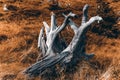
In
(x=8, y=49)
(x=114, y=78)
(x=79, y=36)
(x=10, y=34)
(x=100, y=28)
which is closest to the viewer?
(x=114, y=78)

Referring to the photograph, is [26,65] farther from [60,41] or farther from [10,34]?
[10,34]

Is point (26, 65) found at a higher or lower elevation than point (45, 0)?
lower

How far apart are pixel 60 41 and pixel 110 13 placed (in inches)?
149

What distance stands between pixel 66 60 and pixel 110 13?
14.6ft

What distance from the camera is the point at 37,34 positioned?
12.1 metres

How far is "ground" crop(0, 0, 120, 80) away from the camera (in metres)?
10.0

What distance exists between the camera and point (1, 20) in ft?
43.6

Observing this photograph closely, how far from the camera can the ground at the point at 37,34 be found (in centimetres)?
1005

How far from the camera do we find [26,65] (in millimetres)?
10438

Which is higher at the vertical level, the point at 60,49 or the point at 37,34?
the point at 37,34

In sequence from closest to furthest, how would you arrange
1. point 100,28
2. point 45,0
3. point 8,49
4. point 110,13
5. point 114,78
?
1. point 114,78
2. point 8,49
3. point 100,28
4. point 110,13
5. point 45,0

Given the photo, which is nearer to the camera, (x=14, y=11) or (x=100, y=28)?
(x=100, y=28)

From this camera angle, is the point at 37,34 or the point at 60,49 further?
the point at 37,34

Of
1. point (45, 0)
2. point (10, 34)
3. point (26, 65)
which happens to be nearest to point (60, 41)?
point (26, 65)
